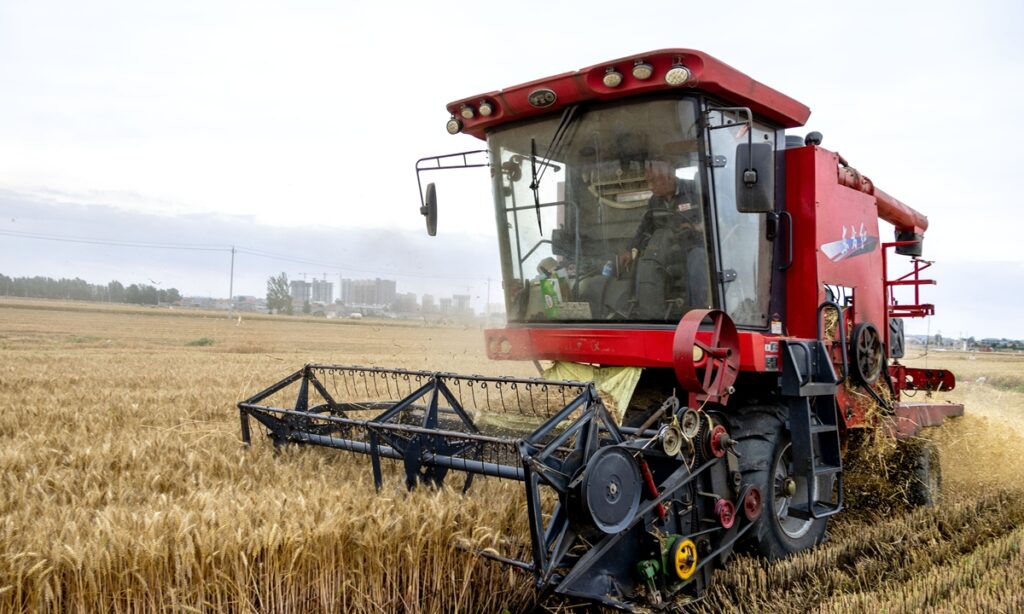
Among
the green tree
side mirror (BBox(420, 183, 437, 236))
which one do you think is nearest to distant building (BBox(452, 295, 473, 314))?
side mirror (BBox(420, 183, 437, 236))

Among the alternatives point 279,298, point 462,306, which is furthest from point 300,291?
point 462,306

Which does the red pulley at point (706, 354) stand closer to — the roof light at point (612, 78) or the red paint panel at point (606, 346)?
the red paint panel at point (606, 346)

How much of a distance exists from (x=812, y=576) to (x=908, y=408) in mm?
2176

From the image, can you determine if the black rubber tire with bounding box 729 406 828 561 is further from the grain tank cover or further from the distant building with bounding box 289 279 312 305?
the distant building with bounding box 289 279 312 305

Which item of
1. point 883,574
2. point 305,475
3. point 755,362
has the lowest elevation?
point 883,574

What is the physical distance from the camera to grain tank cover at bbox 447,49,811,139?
4.14 m

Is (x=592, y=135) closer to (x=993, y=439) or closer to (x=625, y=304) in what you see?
(x=625, y=304)

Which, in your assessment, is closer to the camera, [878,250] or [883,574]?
[883,574]

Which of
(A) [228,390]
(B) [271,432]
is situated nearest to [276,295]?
(A) [228,390]

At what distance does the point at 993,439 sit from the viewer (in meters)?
6.64

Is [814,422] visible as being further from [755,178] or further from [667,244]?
[755,178]

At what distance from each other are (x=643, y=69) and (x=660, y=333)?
1.35 m

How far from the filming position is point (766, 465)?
4301 mm

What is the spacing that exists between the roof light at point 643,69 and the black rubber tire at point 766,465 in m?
1.90
